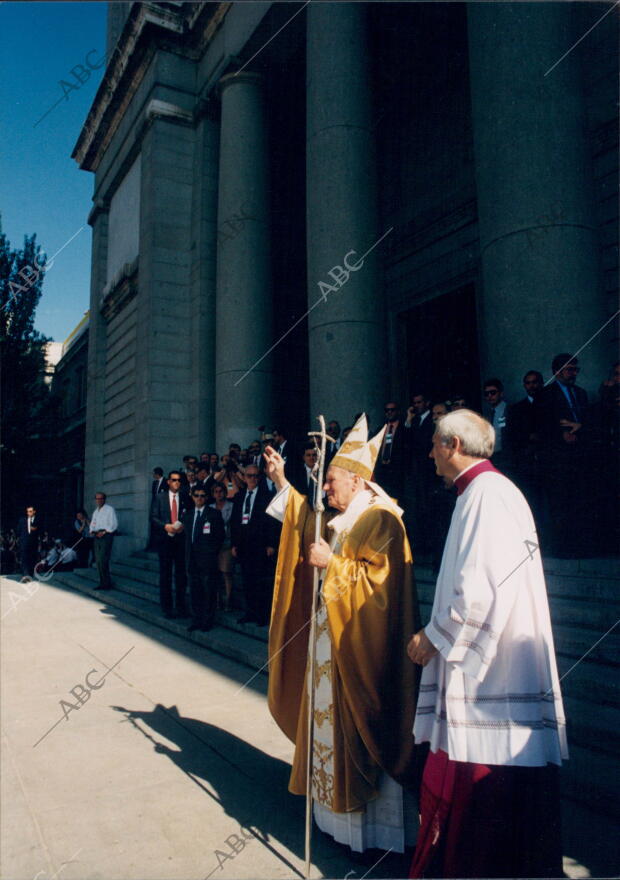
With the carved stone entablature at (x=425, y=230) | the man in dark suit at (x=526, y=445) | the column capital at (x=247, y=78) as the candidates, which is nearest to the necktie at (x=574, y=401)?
the man in dark suit at (x=526, y=445)

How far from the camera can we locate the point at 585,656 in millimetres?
4375

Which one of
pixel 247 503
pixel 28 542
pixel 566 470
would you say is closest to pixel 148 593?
pixel 247 503

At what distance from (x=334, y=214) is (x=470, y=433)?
27.8 ft

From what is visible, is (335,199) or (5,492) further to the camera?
(5,492)

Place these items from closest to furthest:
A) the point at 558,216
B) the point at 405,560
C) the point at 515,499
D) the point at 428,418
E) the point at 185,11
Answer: the point at 515,499 → the point at 405,560 → the point at 558,216 → the point at 428,418 → the point at 185,11

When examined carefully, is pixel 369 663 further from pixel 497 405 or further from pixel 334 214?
pixel 334 214

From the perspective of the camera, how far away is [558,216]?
695 centimetres

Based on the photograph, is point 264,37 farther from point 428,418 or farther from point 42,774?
point 42,774

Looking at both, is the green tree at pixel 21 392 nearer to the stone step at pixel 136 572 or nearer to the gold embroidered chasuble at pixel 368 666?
the stone step at pixel 136 572

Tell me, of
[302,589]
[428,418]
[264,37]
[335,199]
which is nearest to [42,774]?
[302,589]

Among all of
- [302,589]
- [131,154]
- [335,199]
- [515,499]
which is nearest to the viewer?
[515,499]

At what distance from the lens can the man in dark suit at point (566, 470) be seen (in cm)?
552

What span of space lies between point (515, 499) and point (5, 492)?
89.3ft

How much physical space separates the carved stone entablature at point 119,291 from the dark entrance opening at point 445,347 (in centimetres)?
898
